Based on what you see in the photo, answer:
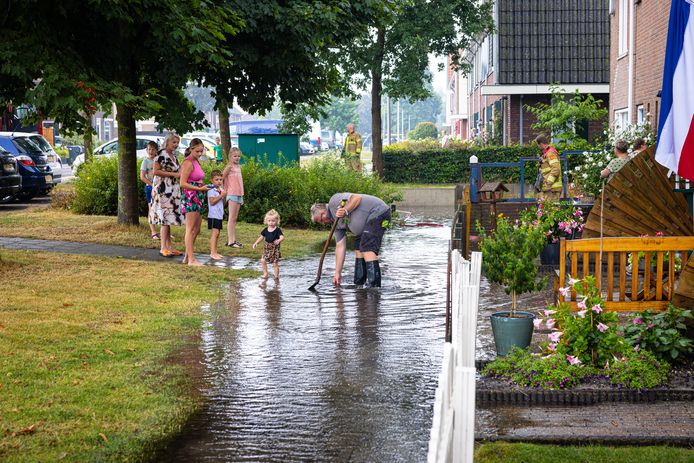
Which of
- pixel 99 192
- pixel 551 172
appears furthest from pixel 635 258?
pixel 99 192

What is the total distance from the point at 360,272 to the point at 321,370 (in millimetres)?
5005

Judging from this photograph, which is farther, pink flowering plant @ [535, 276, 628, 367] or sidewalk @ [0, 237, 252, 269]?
sidewalk @ [0, 237, 252, 269]

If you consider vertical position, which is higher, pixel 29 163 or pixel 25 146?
pixel 25 146

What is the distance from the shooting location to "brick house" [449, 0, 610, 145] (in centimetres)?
3362

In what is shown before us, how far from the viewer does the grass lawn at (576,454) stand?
5.93 m

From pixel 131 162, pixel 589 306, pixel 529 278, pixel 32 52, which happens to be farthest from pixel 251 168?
pixel 589 306

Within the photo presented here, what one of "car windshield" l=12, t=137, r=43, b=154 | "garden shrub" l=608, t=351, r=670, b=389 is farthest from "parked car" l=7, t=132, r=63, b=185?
"garden shrub" l=608, t=351, r=670, b=389

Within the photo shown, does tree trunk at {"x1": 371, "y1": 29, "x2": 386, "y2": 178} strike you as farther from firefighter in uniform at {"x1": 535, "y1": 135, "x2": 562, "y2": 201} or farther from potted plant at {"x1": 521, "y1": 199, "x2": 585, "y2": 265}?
potted plant at {"x1": 521, "y1": 199, "x2": 585, "y2": 265}

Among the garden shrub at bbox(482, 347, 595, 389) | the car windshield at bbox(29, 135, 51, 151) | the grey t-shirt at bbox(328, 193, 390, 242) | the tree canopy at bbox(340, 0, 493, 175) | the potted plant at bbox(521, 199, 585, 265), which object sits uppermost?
the tree canopy at bbox(340, 0, 493, 175)

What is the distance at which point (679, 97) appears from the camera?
26.3ft

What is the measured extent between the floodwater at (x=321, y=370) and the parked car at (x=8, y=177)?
13.9 m

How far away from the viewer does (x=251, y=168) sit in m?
22.3

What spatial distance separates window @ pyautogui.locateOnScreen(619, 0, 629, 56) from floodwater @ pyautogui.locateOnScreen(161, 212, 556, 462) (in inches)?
440

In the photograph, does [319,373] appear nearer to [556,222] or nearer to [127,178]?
[556,222]
